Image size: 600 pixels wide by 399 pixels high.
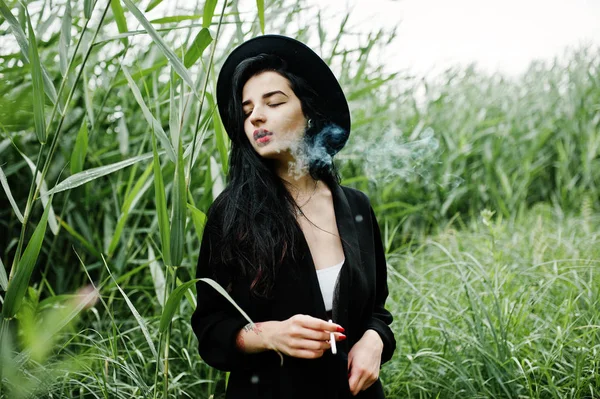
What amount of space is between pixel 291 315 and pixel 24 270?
1.65ft

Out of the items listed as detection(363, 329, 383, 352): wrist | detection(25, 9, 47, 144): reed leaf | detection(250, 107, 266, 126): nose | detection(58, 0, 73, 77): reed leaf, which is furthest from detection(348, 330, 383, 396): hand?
detection(58, 0, 73, 77): reed leaf

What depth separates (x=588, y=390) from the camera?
5.12ft

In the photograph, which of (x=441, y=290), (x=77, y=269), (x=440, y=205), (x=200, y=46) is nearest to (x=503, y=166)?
(x=440, y=205)

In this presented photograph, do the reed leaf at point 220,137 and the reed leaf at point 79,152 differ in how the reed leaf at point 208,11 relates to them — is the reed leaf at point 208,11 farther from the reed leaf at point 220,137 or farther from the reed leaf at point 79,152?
the reed leaf at point 79,152

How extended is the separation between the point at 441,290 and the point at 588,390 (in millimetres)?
639

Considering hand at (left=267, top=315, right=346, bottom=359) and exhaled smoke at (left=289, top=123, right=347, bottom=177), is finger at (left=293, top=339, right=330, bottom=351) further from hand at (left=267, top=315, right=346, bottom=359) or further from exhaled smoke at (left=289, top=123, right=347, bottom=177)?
exhaled smoke at (left=289, top=123, right=347, bottom=177)

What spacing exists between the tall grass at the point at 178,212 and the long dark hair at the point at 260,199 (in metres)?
0.08

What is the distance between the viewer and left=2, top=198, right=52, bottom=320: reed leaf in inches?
43.5

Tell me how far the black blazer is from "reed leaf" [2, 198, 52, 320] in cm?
30

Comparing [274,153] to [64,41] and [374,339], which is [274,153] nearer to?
[374,339]

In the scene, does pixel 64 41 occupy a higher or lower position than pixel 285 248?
higher

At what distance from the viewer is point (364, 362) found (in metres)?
1.09

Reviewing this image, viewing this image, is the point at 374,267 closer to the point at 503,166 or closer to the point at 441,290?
the point at 441,290

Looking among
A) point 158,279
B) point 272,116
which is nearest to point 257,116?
point 272,116
